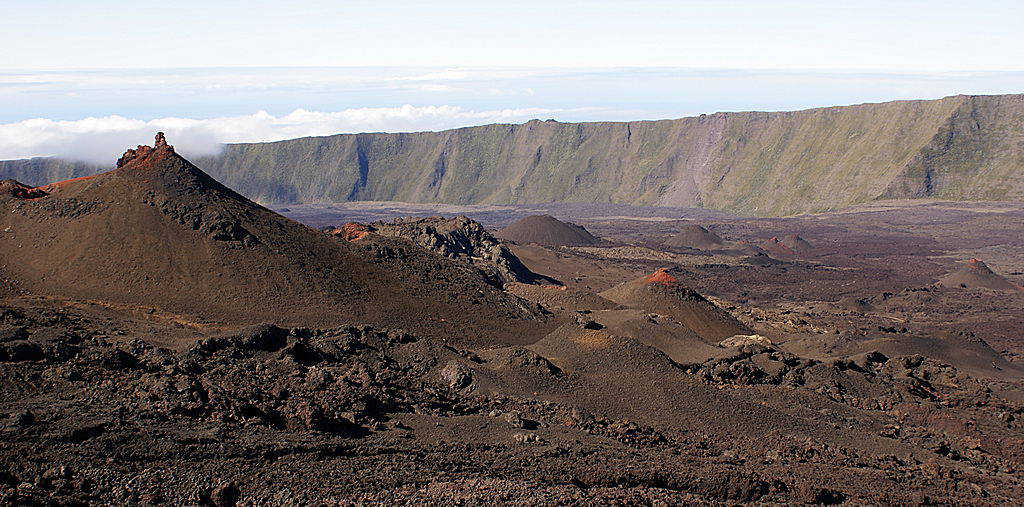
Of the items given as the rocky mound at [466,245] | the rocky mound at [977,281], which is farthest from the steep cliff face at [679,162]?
the rocky mound at [466,245]

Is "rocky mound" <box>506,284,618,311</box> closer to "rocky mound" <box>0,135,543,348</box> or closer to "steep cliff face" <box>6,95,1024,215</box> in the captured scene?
"rocky mound" <box>0,135,543,348</box>

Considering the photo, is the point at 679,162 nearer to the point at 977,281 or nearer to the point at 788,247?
the point at 788,247

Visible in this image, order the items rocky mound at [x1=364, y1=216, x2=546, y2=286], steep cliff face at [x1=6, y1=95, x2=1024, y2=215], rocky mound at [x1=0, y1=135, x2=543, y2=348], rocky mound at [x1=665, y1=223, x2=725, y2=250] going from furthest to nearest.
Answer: steep cliff face at [x1=6, y1=95, x2=1024, y2=215] < rocky mound at [x1=665, y1=223, x2=725, y2=250] < rocky mound at [x1=364, y1=216, x2=546, y2=286] < rocky mound at [x1=0, y1=135, x2=543, y2=348]

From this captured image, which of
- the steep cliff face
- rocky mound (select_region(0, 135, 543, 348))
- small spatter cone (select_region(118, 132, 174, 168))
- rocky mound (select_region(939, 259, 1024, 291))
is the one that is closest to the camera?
rocky mound (select_region(0, 135, 543, 348))

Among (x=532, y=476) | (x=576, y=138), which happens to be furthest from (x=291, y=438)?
(x=576, y=138)

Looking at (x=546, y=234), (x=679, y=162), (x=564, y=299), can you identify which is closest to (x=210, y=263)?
(x=564, y=299)

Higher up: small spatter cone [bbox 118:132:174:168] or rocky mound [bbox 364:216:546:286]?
small spatter cone [bbox 118:132:174:168]

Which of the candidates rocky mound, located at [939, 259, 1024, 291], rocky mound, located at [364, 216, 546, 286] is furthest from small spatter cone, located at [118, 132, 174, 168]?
rocky mound, located at [939, 259, 1024, 291]
